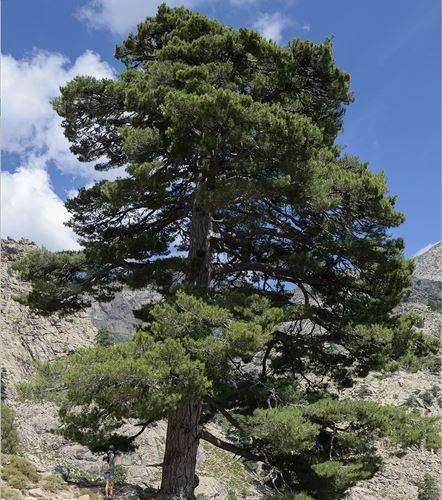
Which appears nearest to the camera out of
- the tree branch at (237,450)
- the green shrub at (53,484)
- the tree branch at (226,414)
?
the tree branch at (226,414)

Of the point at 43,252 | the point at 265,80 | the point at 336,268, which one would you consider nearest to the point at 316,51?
the point at 265,80

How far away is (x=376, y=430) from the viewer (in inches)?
337

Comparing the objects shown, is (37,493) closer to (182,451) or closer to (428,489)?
(182,451)

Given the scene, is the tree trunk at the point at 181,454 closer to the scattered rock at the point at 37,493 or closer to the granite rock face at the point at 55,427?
the scattered rock at the point at 37,493

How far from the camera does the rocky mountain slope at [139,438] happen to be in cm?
3747

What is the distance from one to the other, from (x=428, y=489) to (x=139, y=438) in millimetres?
31878

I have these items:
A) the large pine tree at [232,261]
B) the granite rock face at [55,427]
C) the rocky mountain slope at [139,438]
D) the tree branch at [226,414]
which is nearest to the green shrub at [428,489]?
the rocky mountain slope at [139,438]

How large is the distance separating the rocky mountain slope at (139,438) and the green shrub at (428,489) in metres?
2.54

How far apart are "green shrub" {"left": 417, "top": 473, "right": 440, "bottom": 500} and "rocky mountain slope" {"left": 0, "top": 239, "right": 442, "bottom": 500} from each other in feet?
8.35

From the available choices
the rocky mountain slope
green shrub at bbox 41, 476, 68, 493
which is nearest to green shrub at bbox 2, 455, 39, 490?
green shrub at bbox 41, 476, 68, 493

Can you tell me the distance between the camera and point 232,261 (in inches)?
468

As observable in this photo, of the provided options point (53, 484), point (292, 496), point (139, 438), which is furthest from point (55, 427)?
point (292, 496)

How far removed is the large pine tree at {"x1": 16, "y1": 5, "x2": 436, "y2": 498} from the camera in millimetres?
7871

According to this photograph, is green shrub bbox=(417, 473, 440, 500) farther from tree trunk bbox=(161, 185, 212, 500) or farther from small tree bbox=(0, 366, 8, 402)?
tree trunk bbox=(161, 185, 212, 500)
